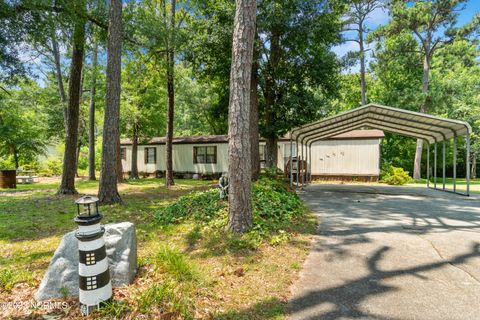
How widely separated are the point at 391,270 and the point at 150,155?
18.0 metres

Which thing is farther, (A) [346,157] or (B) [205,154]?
(B) [205,154]

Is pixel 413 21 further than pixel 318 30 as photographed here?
Yes

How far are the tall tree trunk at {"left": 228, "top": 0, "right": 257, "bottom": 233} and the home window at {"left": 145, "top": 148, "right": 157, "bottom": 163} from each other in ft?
51.9

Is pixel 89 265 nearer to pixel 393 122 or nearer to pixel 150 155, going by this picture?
pixel 393 122

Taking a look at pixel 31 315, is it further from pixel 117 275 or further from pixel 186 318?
pixel 186 318

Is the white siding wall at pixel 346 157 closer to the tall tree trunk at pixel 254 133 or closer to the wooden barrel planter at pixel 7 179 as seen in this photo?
the tall tree trunk at pixel 254 133

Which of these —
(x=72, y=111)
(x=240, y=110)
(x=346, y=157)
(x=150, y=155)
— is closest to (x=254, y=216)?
(x=240, y=110)

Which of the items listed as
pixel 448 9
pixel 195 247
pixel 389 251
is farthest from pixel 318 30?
pixel 448 9

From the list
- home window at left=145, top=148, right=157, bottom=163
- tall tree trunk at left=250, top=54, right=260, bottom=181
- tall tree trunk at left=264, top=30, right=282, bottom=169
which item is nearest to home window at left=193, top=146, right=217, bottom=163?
home window at left=145, top=148, right=157, bottom=163

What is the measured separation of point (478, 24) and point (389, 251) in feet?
62.4

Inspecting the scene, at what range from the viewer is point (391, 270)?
3.24 m

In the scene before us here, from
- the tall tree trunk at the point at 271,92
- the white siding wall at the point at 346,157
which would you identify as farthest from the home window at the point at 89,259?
the white siding wall at the point at 346,157

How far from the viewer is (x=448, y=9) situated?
1605 centimetres

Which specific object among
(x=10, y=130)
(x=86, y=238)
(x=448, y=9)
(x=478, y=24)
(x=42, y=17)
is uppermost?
(x=448, y=9)
